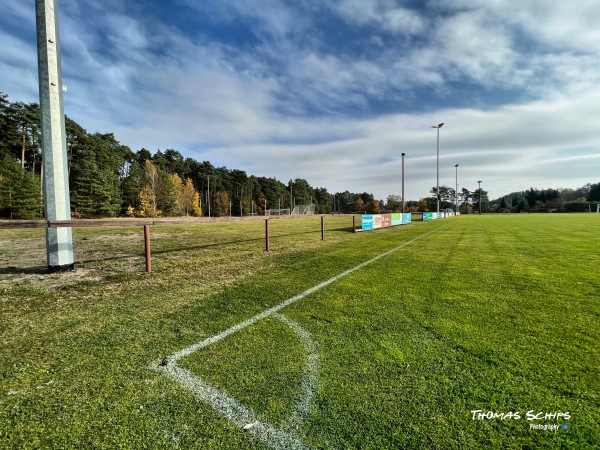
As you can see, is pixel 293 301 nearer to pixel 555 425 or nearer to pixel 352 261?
pixel 555 425

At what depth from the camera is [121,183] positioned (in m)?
56.2

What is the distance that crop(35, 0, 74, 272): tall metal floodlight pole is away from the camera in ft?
18.7

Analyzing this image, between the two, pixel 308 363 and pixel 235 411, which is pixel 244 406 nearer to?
pixel 235 411

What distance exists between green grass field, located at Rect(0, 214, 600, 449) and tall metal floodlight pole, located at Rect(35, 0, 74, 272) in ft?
3.13

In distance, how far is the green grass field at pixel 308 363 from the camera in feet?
5.72

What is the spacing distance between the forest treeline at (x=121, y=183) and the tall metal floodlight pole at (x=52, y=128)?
42511 mm

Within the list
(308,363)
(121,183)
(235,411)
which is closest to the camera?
(235,411)

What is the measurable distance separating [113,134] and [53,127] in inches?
2724

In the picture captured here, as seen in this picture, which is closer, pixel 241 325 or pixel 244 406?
pixel 244 406

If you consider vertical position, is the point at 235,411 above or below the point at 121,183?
below

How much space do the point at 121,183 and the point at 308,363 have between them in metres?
65.2

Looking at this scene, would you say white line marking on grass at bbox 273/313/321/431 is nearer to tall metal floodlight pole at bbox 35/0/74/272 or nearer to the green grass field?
the green grass field

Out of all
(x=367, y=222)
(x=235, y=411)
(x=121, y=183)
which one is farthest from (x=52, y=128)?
(x=121, y=183)

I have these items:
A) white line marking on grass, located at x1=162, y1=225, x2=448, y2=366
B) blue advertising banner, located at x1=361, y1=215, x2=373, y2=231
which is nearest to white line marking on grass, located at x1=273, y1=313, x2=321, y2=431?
white line marking on grass, located at x1=162, y1=225, x2=448, y2=366
